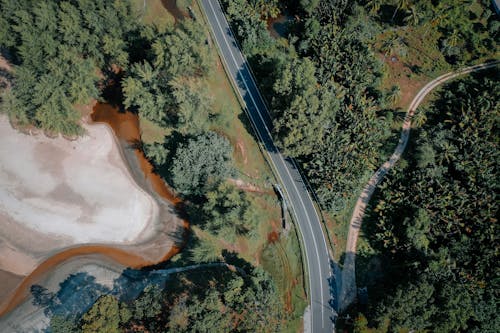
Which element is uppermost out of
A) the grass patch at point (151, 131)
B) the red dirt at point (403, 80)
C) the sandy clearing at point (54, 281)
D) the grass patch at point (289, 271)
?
the red dirt at point (403, 80)

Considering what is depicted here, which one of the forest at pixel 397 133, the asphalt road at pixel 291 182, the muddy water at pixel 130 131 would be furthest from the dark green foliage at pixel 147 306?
the forest at pixel 397 133

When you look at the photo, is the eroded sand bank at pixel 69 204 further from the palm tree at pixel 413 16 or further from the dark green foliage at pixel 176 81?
the palm tree at pixel 413 16

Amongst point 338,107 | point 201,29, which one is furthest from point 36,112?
point 338,107

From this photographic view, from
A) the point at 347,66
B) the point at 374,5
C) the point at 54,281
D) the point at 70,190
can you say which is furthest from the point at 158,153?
the point at 374,5

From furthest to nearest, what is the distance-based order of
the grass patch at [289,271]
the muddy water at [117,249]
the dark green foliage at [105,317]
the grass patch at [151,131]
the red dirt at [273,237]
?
the grass patch at [151,131] → the red dirt at [273,237] → the muddy water at [117,249] → the grass patch at [289,271] → the dark green foliage at [105,317]

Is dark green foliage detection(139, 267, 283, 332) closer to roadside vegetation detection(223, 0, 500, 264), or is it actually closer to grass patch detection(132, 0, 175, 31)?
roadside vegetation detection(223, 0, 500, 264)

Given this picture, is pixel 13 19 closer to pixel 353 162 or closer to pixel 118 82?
pixel 118 82

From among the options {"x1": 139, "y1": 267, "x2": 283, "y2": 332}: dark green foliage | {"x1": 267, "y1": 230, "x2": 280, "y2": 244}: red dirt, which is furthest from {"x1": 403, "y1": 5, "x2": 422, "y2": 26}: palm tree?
{"x1": 139, "y1": 267, "x2": 283, "y2": 332}: dark green foliage

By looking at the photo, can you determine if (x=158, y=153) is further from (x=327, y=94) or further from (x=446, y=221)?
(x=446, y=221)
